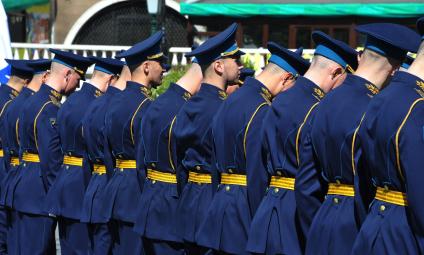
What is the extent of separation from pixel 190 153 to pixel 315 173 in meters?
1.51

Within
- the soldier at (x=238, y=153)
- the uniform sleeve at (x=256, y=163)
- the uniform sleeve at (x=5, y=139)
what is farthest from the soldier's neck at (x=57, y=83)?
the uniform sleeve at (x=256, y=163)

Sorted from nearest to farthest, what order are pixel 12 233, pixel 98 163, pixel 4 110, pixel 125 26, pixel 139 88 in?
pixel 139 88
pixel 98 163
pixel 12 233
pixel 4 110
pixel 125 26

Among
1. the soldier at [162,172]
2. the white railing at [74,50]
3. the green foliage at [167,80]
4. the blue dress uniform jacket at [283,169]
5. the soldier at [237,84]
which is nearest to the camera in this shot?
the blue dress uniform jacket at [283,169]

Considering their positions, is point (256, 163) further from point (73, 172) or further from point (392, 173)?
point (73, 172)

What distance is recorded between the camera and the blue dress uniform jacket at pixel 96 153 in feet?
31.8

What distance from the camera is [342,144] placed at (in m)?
6.54

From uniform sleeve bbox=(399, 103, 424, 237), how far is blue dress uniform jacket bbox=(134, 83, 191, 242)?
117 inches

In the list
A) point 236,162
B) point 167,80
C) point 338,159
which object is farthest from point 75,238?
point 167,80

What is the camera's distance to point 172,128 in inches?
333

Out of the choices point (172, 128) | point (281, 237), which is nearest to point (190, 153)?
point (172, 128)

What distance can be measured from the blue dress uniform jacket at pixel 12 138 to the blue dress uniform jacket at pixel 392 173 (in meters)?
5.66

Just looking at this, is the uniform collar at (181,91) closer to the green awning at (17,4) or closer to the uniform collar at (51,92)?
the uniform collar at (51,92)

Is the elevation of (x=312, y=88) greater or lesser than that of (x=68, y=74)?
greater

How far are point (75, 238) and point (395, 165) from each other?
16.2ft
